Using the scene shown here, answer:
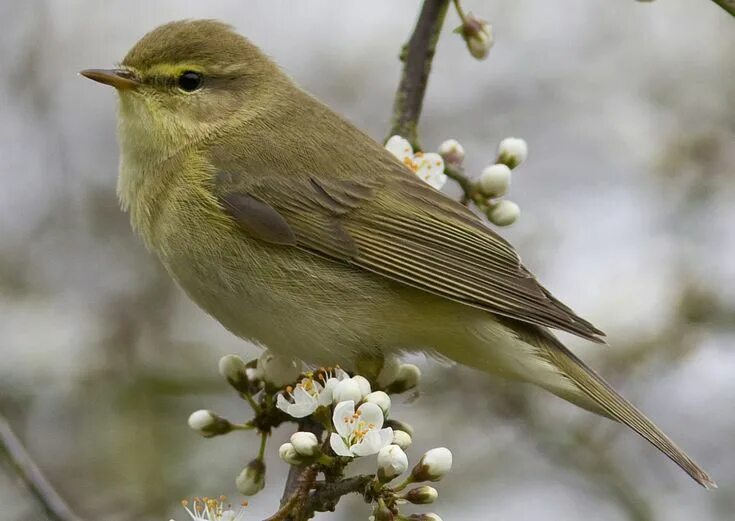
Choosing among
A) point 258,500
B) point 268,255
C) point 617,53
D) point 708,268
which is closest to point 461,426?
point 258,500

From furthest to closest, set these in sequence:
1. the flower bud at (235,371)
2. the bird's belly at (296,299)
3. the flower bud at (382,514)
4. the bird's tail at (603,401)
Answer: the bird's belly at (296,299), the bird's tail at (603,401), the flower bud at (235,371), the flower bud at (382,514)

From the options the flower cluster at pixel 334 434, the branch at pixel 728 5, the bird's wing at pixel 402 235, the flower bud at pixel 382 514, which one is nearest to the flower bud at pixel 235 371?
the flower cluster at pixel 334 434

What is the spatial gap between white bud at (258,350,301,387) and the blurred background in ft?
2.85

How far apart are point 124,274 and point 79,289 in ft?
0.86

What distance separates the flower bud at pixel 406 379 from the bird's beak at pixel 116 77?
5.01 feet

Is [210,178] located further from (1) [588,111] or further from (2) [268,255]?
(1) [588,111]

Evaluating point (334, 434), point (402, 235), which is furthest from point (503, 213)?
point (334, 434)

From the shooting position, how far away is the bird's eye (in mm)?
4211

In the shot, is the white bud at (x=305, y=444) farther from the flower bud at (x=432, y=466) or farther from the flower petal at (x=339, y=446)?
the flower bud at (x=432, y=466)

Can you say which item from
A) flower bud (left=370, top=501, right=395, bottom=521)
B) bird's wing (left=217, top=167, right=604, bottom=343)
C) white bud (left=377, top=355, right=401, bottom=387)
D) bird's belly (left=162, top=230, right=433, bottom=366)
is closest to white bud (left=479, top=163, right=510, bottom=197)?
bird's wing (left=217, top=167, right=604, bottom=343)

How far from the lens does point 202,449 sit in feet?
17.4

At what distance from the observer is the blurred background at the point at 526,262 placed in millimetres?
5055

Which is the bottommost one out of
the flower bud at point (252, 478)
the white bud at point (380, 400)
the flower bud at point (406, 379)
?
the flower bud at point (252, 478)

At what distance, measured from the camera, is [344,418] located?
A: 9.66ft
